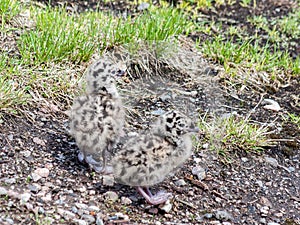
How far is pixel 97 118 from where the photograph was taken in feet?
16.8

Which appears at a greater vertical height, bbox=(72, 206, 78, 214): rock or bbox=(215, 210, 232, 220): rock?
bbox=(72, 206, 78, 214): rock

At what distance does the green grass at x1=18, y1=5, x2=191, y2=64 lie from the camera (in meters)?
6.52

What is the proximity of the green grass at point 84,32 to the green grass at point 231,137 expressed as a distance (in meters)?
1.43

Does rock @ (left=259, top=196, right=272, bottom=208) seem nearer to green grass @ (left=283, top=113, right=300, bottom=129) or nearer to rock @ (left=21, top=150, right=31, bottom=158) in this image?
green grass @ (left=283, top=113, right=300, bottom=129)

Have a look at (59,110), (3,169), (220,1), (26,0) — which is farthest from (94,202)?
(220,1)

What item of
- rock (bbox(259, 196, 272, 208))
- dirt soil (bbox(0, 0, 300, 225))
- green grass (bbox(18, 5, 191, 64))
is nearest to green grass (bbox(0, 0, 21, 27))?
green grass (bbox(18, 5, 191, 64))

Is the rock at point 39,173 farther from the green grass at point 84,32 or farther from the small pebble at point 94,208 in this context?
the green grass at point 84,32

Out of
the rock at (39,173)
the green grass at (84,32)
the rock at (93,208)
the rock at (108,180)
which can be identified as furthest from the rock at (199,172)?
the green grass at (84,32)

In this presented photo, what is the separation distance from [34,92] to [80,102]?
1.07 metres

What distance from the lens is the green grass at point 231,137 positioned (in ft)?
19.8

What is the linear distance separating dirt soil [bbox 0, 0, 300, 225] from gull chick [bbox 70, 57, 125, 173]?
0.58 feet

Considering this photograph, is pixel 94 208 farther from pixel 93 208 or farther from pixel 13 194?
pixel 13 194

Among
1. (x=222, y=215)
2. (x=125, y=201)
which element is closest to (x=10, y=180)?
(x=125, y=201)

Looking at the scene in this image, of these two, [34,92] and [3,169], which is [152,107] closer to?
[34,92]
